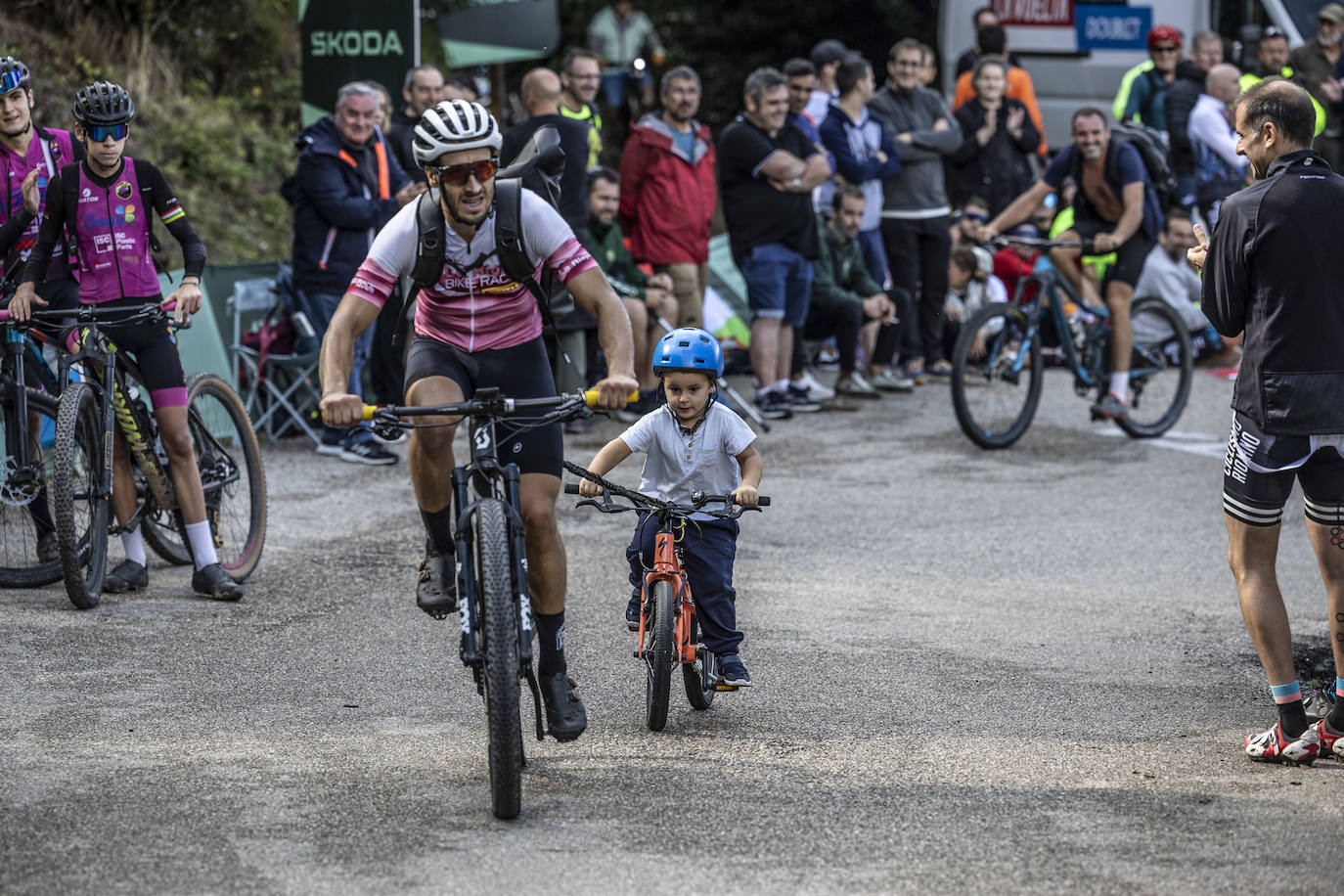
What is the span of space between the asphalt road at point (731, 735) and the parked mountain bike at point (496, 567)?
0.85ft

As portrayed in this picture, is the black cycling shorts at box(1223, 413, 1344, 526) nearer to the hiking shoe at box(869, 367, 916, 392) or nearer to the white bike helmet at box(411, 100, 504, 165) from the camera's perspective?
the white bike helmet at box(411, 100, 504, 165)

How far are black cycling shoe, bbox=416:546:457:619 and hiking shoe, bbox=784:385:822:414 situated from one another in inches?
308

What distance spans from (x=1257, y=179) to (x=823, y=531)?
4.34m

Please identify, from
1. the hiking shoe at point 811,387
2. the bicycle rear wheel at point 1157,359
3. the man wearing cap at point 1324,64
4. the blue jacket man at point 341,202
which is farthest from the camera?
the man wearing cap at point 1324,64

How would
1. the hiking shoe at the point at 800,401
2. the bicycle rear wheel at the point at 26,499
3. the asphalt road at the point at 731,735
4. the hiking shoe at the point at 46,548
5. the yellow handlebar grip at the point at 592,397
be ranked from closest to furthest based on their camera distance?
the asphalt road at the point at 731,735 < the yellow handlebar grip at the point at 592,397 < the bicycle rear wheel at the point at 26,499 < the hiking shoe at the point at 46,548 < the hiking shoe at the point at 800,401

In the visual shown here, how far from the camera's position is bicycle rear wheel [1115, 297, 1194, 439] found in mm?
12789

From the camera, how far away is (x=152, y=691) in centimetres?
640

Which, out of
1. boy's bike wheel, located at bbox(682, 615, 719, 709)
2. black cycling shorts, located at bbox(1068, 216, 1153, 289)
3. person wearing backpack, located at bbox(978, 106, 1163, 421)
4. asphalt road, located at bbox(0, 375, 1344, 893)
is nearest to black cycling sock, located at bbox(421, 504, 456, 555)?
asphalt road, located at bbox(0, 375, 1344, 893)

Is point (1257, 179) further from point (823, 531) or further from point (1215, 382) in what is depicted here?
point (1215, 382)

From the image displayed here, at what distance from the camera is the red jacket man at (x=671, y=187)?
1270 centimetres

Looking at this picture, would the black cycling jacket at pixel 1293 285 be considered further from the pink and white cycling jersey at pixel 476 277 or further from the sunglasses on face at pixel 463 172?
the sunglasses on face at pixel 463 172

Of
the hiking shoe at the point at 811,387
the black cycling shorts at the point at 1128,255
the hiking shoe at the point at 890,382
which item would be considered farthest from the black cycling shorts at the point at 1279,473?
the hiking shoe at the point at 890,382

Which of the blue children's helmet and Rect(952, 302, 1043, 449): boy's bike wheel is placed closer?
the blue children's helmet

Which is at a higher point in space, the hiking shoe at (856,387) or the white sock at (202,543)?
the white sock at (202,543)
